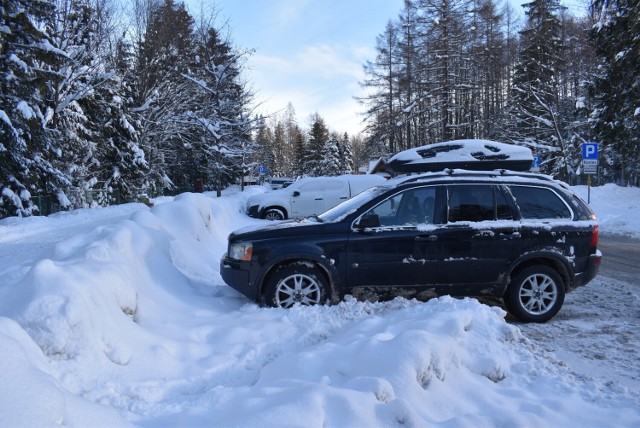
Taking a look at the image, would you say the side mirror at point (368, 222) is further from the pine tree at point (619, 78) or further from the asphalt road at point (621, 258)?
the pine tree at point (619, 78)

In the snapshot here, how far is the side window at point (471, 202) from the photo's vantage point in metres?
5.44

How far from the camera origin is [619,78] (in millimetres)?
21328

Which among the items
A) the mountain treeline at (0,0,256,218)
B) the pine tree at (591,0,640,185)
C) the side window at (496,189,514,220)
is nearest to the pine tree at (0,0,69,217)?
the mountain treeline at (0,0,256,218)

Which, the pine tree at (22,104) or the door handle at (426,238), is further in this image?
the pine tree at (22,104)

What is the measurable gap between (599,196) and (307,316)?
23.6 metres

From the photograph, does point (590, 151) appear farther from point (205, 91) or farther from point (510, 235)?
point (205, 91)

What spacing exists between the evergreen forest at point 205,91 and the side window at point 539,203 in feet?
51.2

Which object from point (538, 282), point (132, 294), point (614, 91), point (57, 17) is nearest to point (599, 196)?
point (614, 91)

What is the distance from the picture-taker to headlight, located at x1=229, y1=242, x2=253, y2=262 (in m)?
5.26

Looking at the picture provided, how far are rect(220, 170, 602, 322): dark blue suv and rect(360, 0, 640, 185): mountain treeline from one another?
19708mm

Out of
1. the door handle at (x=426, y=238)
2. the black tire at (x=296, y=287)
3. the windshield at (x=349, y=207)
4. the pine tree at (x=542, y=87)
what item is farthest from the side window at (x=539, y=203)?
the pine tree at (x=542, y=87)

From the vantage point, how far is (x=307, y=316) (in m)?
4.77

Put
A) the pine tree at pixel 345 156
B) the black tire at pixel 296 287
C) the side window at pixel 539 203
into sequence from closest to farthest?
the black tire at pixel 296 287
the side window at pixel 539 203
the pine tree at pixel 345 156

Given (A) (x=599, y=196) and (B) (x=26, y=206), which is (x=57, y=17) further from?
(A) (x=599, y=196)
